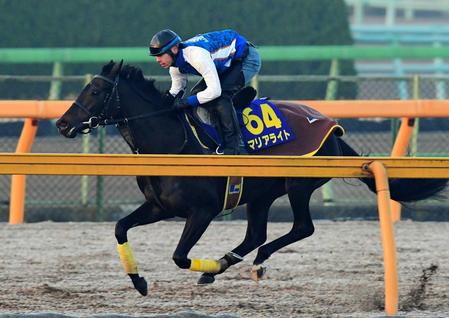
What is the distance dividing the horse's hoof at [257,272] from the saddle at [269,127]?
0.70 meters

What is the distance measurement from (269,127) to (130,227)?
106cm

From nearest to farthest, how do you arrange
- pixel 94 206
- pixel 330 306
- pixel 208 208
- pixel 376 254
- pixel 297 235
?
1. pixel 330 306
2. pixel 208 208
3. pixel 297 235
4. pixel 376 254
5. pixel 94 206

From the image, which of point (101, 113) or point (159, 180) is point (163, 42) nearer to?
point (101, 113)

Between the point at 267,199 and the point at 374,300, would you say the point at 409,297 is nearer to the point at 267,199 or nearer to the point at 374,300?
the point at 374,300

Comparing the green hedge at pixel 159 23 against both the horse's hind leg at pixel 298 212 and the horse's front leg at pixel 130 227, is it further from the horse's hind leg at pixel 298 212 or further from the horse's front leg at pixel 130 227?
the horse's front leg at pixel 130 227

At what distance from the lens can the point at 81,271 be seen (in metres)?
8.11

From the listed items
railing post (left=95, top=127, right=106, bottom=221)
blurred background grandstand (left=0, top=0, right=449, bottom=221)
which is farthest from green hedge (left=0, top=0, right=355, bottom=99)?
railing post (left=95, top=127, right=106, bottom=221)

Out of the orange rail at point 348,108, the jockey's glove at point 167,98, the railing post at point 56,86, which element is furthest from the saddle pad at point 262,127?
the railing post at point 56,86

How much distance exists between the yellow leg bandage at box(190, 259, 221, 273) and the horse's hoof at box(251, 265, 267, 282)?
333mm

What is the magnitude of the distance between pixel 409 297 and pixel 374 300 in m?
0.20

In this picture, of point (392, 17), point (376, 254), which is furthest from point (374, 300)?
point (392, 17)

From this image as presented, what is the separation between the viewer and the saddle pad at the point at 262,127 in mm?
7664

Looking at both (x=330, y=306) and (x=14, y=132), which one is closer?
(x=330, y=306)

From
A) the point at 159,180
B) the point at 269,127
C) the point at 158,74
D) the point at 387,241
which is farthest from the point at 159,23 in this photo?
the point at 387,241
